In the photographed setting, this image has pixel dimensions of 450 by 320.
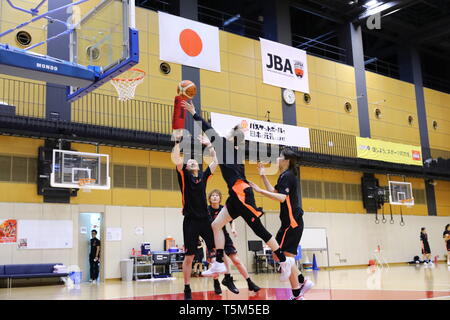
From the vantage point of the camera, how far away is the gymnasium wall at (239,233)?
49.2 ft

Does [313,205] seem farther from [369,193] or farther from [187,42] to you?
[187,42]

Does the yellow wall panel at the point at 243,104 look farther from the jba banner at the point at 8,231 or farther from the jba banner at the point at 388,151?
the jba banner at the point at 8,231

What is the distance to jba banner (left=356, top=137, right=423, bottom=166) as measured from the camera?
74.0ft

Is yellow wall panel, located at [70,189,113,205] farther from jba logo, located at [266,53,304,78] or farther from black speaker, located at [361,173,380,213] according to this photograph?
black speaker, located at [361,173,380,213]

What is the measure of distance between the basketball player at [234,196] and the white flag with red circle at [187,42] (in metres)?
11.8

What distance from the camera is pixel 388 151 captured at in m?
23.5

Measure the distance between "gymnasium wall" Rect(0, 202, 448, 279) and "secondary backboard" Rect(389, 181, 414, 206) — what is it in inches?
55.4

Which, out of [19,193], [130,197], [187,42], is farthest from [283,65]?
[19,193]

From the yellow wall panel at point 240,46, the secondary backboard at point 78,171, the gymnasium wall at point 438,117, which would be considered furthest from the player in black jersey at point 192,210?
the gymnasium wall at point 438,117

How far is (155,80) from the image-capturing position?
1817cm
